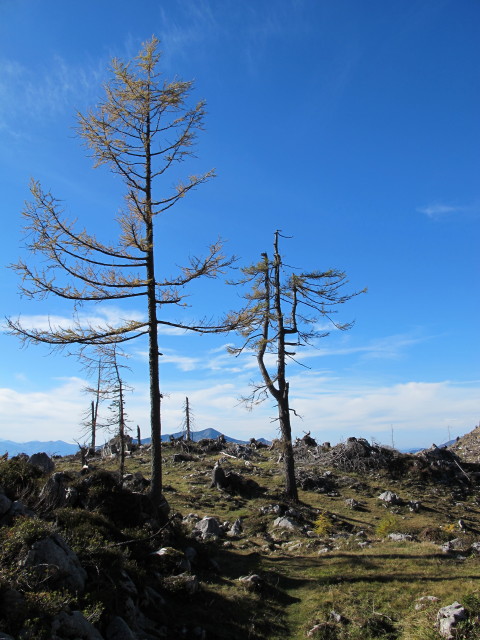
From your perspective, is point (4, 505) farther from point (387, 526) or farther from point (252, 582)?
point (387, 526)

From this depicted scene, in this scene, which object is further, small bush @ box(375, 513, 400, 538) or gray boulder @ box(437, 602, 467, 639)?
small bush @ box(375, 513, 400, 538)

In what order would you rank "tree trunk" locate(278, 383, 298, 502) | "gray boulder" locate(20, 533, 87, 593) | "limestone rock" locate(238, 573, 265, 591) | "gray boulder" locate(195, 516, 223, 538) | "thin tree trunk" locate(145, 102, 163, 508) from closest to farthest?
1. "gray boulder" locate(20, 533, 87, 593)
2. "limestone rock" locate(238, 573, 265, 591)
3. "thin tree trunk" locate(145, 102, 163, 508)
4. "gray boulder" locate(195, 516, 223, 538)
5. "tree trunk" locate(278, 383, 298, 502)

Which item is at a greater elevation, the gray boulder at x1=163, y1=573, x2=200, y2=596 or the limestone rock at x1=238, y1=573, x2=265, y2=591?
the gray boulder at x1=163, y1=573, x2=200, y2=596

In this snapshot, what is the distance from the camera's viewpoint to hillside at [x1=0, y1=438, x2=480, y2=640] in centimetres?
587

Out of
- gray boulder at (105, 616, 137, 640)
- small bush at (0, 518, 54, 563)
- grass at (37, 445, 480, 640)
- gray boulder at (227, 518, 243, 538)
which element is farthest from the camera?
gray boulder at (227, 518, 243, 538)

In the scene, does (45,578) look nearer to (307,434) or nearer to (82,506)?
(82,506)

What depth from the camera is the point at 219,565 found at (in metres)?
11.0

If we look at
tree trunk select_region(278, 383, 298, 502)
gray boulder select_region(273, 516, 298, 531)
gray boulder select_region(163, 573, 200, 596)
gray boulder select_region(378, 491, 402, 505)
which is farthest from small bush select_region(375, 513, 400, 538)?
gray boulder select_region(163, 573, 200, 596)

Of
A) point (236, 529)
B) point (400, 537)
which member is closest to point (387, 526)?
point (400, 537)

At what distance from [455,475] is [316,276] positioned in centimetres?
1437

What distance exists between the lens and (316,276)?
66.5ft

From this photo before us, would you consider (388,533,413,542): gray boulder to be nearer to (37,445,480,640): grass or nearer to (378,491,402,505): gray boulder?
(37,445,480,640): grass

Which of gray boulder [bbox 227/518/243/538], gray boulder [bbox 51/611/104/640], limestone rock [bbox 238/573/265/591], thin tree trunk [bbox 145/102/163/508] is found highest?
thin tree trunk [bbox 145/102/163/508]

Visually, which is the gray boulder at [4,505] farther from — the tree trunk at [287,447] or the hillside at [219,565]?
the tree trunk at [287,447]
